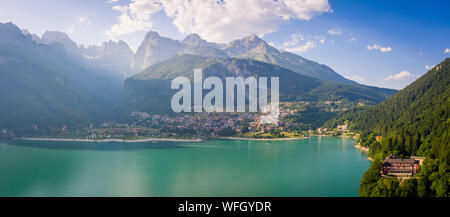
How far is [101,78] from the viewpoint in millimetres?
95188

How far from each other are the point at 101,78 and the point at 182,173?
85.2 m

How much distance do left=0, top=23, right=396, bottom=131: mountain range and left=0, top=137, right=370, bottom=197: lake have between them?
24418 millimetres

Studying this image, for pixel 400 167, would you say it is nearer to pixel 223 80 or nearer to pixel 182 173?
pixel 182 173

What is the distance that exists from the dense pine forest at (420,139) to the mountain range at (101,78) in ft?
134

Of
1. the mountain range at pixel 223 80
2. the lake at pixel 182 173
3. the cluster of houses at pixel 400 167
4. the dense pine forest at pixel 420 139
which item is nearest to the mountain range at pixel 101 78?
the mountain range at pixel 223 80

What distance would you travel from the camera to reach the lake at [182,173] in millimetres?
14852

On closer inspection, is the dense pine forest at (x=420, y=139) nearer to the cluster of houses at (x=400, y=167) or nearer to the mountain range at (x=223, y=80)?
the cluster of houses at (x=400, y=167)

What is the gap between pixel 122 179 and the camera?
1764 centimetres

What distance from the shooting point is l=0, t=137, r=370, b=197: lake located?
48.7ft

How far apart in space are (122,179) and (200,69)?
65420 millimetres

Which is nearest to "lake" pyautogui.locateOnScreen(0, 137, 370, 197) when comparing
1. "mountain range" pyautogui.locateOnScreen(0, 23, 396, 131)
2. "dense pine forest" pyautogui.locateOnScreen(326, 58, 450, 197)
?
"dense pine forest" pyautogui.locateOnScreen(326, 58, 450, 197)

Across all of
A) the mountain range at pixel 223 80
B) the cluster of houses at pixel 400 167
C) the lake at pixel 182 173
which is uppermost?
the mountain range at pixel 223 80

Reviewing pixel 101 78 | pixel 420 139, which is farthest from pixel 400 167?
pixel 101 78

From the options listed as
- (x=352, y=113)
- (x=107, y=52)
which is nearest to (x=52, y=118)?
(x=352, y=113)
